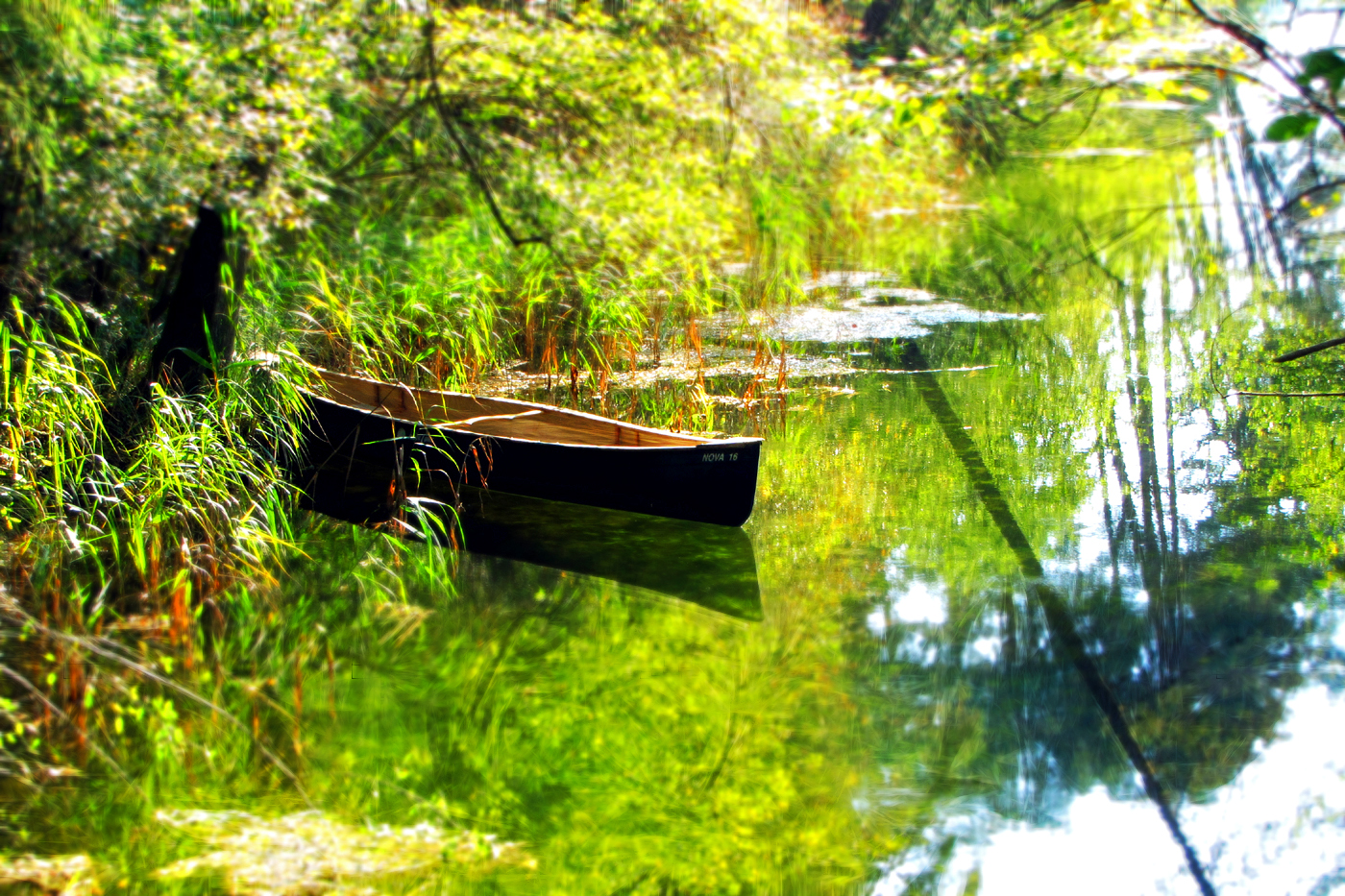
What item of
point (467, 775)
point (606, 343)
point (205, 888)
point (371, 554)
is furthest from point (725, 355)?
point (205, 888)

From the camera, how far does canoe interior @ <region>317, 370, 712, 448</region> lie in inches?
207

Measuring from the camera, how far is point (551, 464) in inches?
196

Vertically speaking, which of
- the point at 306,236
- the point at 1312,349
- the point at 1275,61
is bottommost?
the point at 1312,349

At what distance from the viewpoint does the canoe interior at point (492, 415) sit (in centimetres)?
527

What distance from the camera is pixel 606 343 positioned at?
712 centimetres

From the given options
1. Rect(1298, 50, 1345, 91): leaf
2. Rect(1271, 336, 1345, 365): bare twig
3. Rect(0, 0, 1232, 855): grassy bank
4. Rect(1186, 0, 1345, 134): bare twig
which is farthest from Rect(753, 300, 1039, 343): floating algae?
Rect(1298, 50, 1345, 91): leaf

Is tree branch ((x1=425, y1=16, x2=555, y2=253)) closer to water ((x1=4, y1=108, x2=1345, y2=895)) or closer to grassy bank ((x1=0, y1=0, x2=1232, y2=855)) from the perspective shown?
grassy bank ((x1=0, y1=0, x2=1232, y2=855))

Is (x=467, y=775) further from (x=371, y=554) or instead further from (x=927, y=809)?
(x=371, y=554)

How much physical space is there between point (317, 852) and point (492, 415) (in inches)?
128

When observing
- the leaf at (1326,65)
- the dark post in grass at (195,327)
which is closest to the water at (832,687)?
the dark post in grass at (195,327)

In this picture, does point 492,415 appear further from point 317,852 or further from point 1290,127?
point 1290,127

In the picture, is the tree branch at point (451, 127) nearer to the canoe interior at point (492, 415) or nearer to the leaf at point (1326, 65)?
the canoe interior at point (492, 415)

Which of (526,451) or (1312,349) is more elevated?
(1312,349)

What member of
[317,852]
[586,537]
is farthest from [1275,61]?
[317,852]
